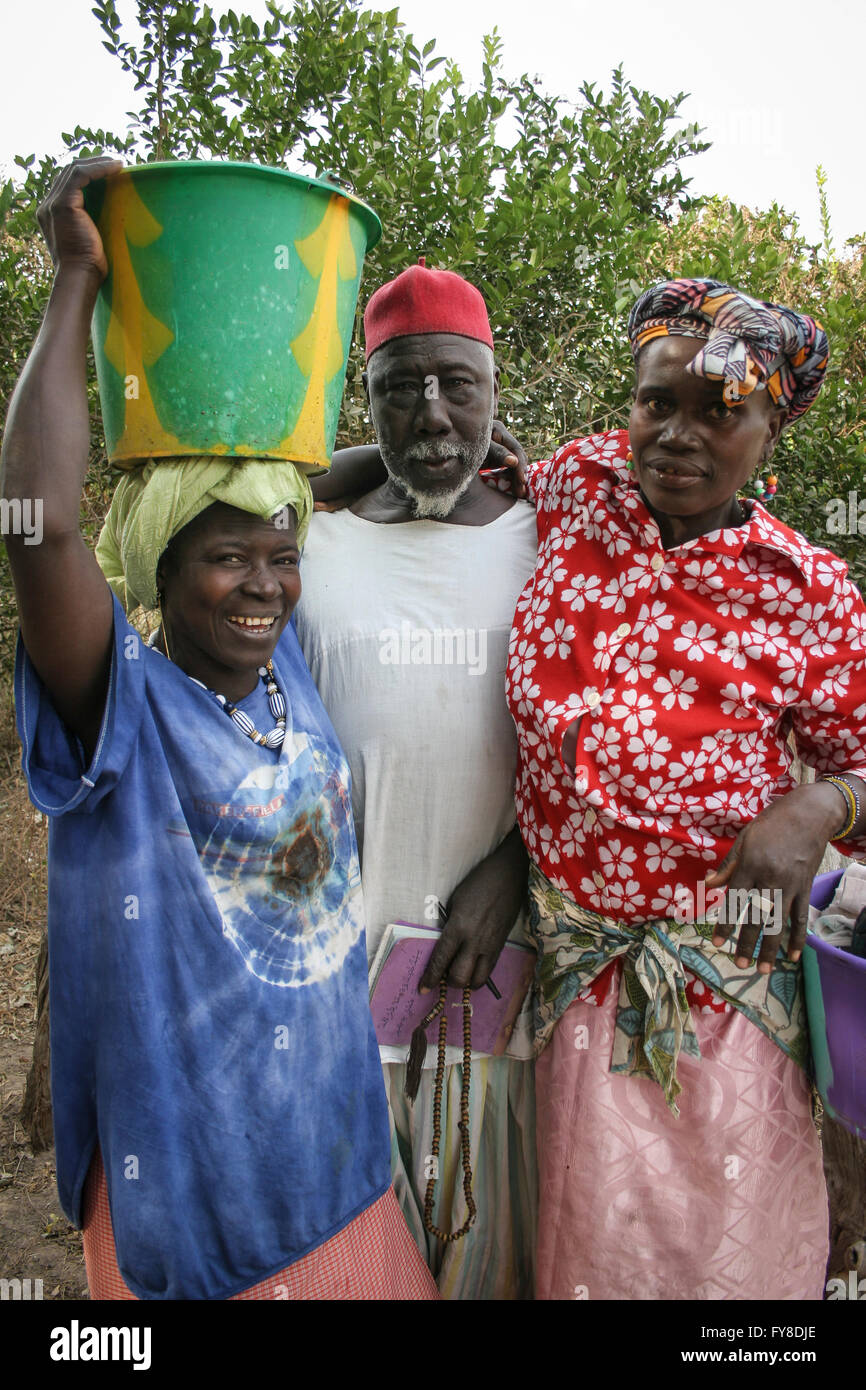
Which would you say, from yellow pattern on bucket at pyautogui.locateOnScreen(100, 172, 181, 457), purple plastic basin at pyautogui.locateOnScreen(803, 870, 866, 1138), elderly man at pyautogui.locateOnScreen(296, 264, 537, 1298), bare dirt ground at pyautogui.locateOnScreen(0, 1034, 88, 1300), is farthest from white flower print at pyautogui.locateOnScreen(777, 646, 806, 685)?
bare dirt ground at pyautogui.locateOnScreen(0, 1034, 88, 1300)

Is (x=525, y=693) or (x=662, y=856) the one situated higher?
(x=525, y=693)

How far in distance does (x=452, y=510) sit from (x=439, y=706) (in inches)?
18.6

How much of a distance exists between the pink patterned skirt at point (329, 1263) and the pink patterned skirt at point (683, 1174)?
0.33m

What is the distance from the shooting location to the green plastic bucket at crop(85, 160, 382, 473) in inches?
59.6

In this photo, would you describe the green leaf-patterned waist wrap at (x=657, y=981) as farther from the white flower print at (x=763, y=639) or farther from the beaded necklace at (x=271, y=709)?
the beaded necklace at (x=271, y=709)

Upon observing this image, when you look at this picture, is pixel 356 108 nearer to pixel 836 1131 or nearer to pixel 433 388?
pixel 433 388

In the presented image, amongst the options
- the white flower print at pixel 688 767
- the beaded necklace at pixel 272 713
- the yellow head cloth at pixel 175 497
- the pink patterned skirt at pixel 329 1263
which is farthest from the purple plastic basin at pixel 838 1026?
the yellow head cloth at pixel 175 497

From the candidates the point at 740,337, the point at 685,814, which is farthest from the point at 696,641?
the point at 740,337

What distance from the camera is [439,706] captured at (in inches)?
83.0

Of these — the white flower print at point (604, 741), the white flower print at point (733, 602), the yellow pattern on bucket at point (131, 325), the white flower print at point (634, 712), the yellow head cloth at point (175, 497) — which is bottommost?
the white flower print at point (604, 741)

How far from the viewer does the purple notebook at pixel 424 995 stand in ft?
6.91

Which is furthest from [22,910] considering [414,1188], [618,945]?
[618,945]

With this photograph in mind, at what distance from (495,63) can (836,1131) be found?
322cm

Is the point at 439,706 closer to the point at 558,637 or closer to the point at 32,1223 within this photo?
the point at 558,637
